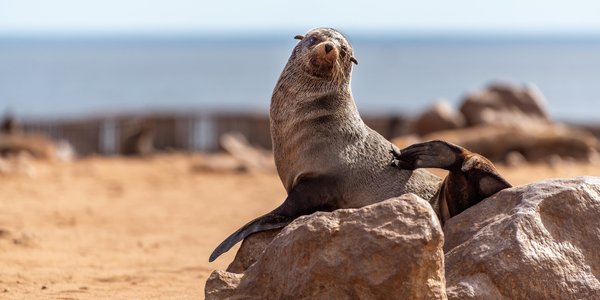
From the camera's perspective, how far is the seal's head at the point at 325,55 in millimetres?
5852

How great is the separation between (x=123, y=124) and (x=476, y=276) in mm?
14401

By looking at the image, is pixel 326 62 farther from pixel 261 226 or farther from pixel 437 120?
pixel 437 120

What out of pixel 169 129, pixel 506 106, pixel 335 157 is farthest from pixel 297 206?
pixel 169 129

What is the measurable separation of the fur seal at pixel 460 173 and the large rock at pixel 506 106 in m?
10.9

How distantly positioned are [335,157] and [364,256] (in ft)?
4.33

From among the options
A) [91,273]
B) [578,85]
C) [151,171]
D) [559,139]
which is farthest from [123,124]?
[578,85]

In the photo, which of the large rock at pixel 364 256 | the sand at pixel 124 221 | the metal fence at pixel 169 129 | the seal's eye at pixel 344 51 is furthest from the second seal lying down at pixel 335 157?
the metal fence at pixel 169 129

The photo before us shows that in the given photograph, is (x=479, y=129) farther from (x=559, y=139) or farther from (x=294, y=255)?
(x=294, y=255)

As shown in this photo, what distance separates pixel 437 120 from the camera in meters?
16.7

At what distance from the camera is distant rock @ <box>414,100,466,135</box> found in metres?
16.6

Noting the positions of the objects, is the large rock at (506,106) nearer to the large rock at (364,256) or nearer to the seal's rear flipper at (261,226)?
the seal's rear flipper at (261,226)

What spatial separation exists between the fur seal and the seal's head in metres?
0.69

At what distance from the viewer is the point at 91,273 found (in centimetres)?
708

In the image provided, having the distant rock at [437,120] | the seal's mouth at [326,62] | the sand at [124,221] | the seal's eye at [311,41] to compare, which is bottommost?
the sand at [124,221]
